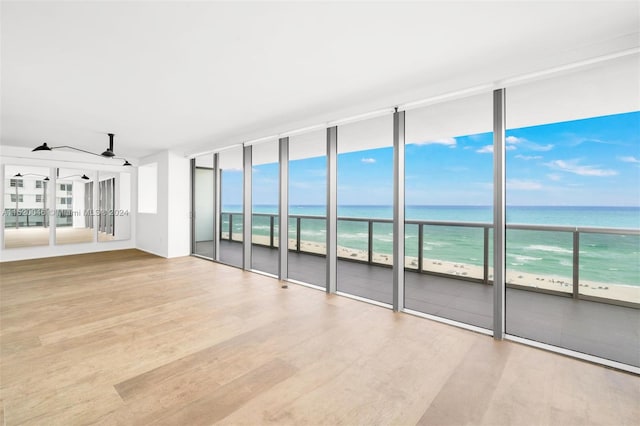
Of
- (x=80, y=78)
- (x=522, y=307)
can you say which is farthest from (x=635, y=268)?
(x=80, y=78)

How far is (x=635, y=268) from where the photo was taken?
12.3 feet

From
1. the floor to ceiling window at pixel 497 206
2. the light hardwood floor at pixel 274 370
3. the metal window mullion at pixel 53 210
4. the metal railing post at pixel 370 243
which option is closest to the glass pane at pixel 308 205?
the floor to ceiling window at pixel 497 206

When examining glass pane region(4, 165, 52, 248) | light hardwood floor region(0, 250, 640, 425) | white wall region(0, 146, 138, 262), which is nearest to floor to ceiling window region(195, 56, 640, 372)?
light hardwood floor region(0, 250, 640, 425)

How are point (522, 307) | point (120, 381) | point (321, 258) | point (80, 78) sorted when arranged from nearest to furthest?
point (120, 381) < point (80, 78) < point (522, 307) < point (321, 258)

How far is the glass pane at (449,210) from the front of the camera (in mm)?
3846

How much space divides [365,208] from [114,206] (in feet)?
24.3

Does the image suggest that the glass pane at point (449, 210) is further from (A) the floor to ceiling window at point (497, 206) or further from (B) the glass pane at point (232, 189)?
(B) the glass pane at point (232, 189)

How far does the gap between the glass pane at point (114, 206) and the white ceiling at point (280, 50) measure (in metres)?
4.66

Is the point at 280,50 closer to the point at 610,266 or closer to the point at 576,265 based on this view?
the point at 576,265

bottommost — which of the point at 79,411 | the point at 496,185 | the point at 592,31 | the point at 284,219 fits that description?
the point at 79,411

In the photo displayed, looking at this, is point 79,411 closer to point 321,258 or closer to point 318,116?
point 318,116

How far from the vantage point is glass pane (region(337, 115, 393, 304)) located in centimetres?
457

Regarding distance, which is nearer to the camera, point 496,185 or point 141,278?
point 496,185

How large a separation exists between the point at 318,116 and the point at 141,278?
166 inches
